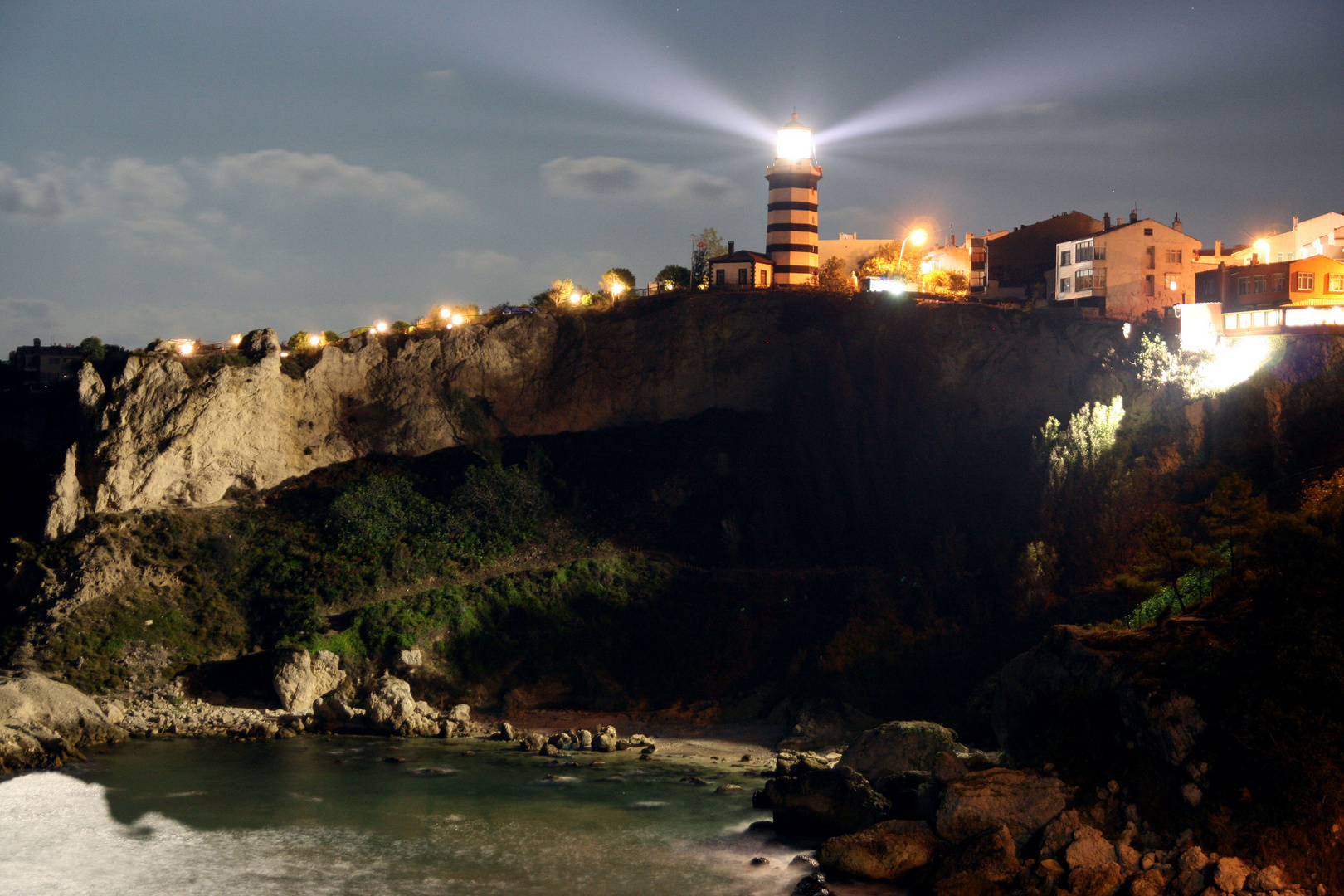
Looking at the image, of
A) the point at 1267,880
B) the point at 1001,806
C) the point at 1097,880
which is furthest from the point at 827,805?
the point at 1267,880

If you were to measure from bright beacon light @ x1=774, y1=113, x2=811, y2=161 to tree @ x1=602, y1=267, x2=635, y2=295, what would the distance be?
10.2m

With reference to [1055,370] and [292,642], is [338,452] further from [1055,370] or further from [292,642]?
[1055,370]

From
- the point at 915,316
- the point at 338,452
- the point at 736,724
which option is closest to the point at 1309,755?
the point at 736,724

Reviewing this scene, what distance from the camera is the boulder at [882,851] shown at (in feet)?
93.0

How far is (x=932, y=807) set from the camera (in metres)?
29.9

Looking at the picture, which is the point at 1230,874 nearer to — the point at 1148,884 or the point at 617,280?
the point at 1148,884

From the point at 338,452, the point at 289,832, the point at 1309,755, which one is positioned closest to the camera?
the point at 1309,755

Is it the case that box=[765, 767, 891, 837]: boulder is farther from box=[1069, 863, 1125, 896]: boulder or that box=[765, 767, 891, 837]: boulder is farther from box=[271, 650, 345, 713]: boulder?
box=[271, 650, 345, 713]: boulder

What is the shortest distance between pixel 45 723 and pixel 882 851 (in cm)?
2627

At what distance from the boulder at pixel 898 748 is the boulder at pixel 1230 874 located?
9415mm

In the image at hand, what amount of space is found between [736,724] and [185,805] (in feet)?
60.4

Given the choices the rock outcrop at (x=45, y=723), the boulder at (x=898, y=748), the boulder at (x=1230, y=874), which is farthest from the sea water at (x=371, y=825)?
the boulder at (x=1230, y=874)

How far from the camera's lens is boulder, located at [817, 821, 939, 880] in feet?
93.0

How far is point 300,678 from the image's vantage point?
43.6m
